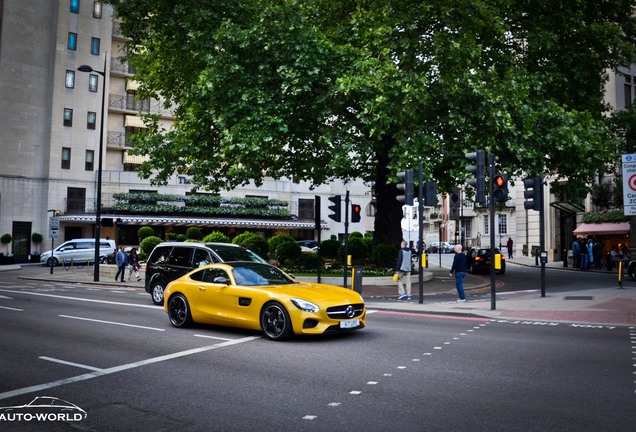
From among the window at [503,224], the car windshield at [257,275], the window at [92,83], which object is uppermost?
the window at [92,83]

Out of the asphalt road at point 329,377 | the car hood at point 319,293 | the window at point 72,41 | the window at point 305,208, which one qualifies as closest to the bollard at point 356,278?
the asphalt road at point 329,377

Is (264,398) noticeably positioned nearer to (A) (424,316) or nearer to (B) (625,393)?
(B) (625,393)

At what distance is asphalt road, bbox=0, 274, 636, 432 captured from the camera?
564 centimetres

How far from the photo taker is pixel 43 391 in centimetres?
673

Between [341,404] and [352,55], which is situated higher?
[352,55]

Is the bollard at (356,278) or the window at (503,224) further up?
the window at (503,224)

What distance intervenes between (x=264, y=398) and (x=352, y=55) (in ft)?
53.3

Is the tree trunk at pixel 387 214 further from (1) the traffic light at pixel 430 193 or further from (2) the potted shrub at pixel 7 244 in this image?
(2) the potted shrub at pixel 7 244

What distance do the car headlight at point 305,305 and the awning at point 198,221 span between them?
3846 centimetres

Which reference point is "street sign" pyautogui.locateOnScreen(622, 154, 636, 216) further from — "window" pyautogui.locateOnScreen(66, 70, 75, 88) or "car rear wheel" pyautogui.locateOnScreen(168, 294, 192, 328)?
"window" pyautogui.locateOnScreen(66, 70, 75, 88)

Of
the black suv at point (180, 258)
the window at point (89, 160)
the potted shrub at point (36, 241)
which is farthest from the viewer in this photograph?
the window at point (89, 160)

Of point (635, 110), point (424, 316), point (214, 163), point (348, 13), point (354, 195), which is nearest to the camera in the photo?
point (424, 316)

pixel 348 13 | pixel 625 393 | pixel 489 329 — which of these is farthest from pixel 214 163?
pixel 625 393

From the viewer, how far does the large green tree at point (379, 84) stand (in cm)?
1980
